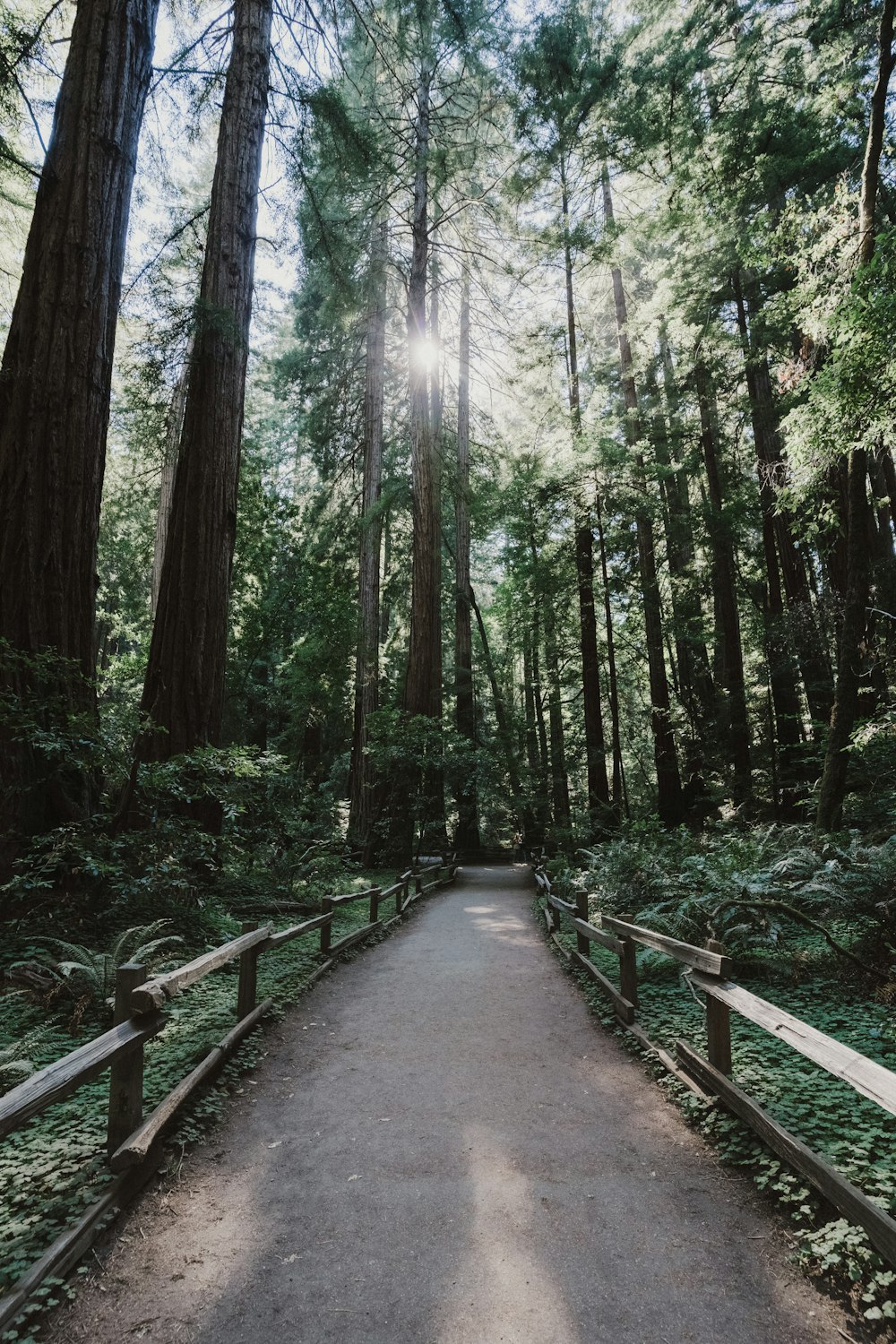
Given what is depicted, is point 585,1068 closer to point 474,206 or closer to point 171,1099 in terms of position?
point 171,1099

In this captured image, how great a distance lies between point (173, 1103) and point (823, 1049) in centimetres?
316

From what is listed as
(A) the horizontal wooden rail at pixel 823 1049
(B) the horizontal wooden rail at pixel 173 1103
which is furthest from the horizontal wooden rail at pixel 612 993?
(B) the horizontal wooden rail at pixel 173 1103

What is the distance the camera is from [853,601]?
349 inches

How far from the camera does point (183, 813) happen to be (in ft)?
25.5

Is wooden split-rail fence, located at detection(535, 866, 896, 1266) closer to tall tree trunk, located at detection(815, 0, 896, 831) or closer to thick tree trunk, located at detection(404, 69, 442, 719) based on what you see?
tall tree trunk, located at detection(815, 0, 896, 831)

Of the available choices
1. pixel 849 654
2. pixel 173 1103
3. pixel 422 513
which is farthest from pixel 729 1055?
pixel 422 513

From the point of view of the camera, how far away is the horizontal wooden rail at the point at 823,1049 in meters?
2.26

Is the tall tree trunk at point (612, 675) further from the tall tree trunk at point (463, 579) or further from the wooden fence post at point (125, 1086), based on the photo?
the wooden fence post at point (125, 1086)

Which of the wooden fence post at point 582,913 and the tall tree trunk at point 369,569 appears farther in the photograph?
the tall tree trunk at point 369,569

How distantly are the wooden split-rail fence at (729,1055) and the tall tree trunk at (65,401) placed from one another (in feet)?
16.7

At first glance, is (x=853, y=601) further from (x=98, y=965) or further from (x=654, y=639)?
(x=98, y=965)

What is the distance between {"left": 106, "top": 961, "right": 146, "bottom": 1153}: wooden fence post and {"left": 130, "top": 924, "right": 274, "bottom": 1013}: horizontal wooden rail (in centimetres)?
7

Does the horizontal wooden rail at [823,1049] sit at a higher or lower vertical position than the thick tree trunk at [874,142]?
lower

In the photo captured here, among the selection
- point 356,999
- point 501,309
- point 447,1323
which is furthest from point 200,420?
point 501,309
